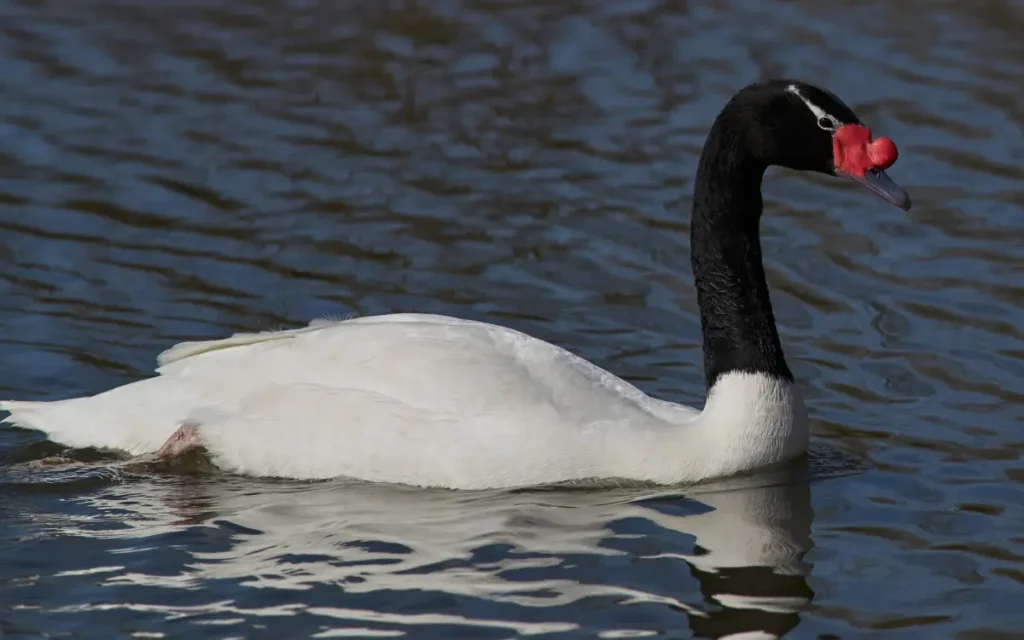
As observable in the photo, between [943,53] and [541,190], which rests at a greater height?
[943,53]

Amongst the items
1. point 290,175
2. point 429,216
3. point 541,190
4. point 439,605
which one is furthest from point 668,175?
point 439,605

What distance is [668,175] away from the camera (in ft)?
45.3

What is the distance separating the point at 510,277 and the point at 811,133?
134 inches

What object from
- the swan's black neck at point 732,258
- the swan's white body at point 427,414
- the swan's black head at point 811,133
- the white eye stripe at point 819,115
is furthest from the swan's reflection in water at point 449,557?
the white eye stripe at point 819,115

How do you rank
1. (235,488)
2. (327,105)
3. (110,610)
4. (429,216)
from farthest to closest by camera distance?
(327,105) < (429,216) < (235,488) < (110,610)

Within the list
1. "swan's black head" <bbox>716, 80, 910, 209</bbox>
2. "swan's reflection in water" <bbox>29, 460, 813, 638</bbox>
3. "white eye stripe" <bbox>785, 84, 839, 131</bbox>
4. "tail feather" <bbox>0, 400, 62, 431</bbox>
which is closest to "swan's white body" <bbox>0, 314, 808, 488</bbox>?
"tail feather" <bbox>0, 400, 62, 431</bbox>

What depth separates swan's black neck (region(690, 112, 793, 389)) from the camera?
9.33 m

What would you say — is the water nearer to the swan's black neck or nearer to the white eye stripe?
the swan's black neck

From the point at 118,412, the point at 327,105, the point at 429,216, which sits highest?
the point at 327,105

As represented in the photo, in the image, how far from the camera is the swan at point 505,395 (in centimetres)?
895

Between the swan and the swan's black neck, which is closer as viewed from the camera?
the swan

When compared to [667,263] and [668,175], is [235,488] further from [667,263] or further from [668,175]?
[668,175]

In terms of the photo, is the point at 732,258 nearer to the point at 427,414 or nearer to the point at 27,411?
the point at 427,414

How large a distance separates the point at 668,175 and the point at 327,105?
10.1ft
